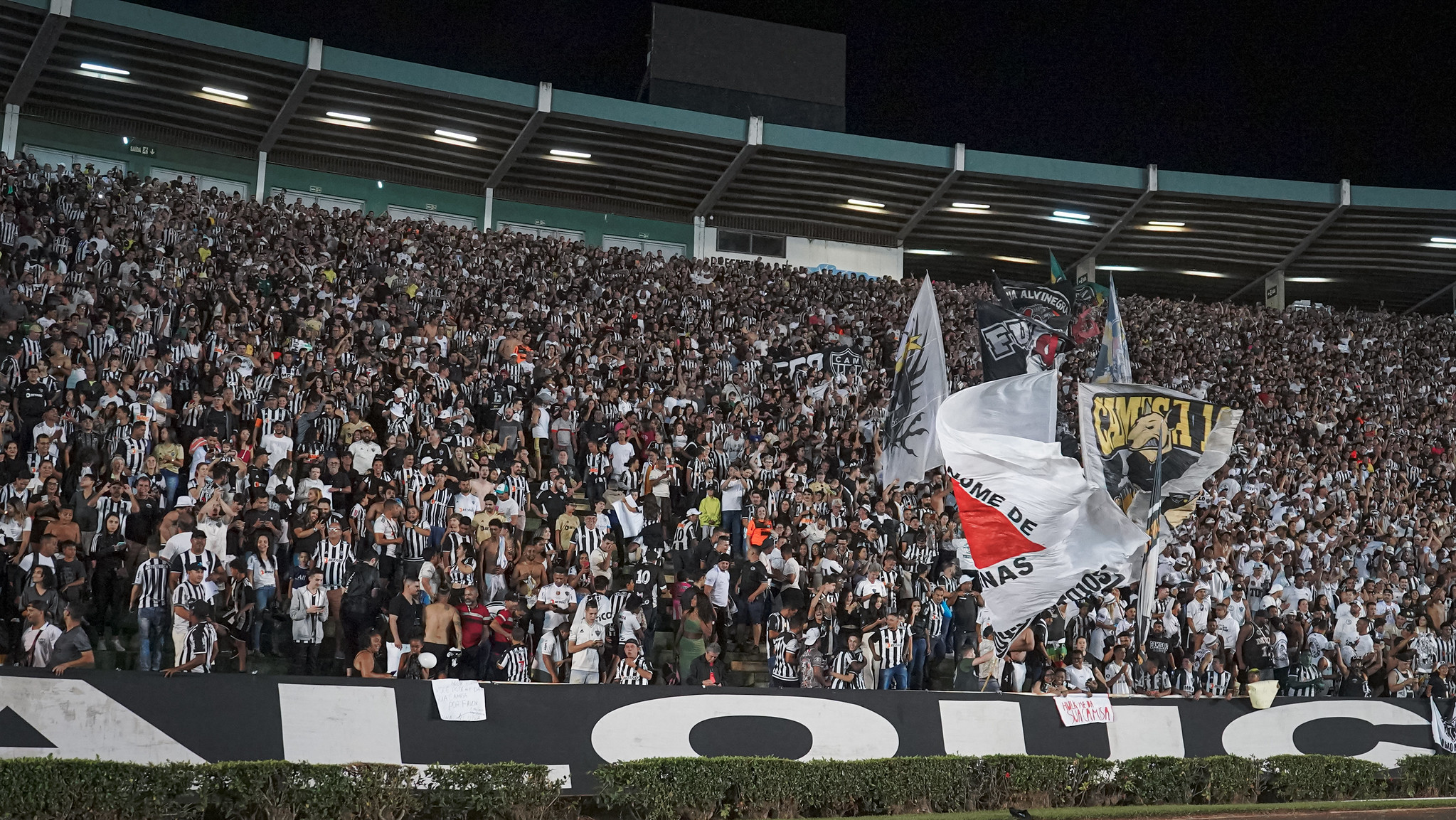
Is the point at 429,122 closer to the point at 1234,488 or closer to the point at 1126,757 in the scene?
the point at 1234,488

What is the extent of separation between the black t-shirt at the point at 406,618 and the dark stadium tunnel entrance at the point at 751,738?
2.93 metres

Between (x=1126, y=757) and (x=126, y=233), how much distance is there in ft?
61.1

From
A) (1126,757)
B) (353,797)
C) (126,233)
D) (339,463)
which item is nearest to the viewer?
(353,797)

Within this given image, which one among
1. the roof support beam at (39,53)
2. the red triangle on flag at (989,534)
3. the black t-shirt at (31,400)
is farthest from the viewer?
the roof support beam at (39,53)

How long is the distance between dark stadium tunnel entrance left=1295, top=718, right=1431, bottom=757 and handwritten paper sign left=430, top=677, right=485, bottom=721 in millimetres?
10285

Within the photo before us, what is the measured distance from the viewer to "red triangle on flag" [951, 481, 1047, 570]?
Result: 43.4ft

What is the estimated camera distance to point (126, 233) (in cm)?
2258

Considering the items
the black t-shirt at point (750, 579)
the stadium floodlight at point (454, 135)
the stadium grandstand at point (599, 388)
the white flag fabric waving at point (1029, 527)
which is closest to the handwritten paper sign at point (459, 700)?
the stadium grandstand at point (599, 388)

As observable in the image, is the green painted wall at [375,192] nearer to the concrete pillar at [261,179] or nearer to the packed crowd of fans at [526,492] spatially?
the concrete pillar at [261,179]

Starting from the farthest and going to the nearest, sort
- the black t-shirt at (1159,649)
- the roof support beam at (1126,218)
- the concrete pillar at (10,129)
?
the roof support beam at (1126,218), the concrete pillar at (10,129), the black t-shirt at (1159,649)

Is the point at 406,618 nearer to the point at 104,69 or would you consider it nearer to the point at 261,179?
the point at 104,69

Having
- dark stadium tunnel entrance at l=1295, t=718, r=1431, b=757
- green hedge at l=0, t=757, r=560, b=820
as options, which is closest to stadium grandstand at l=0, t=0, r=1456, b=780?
dark stadium tunnel entrance at l=1295, t=718, r=1431, b=757

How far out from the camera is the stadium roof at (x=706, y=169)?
97.0ft

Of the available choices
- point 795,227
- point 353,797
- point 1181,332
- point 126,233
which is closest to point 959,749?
point 353,797
